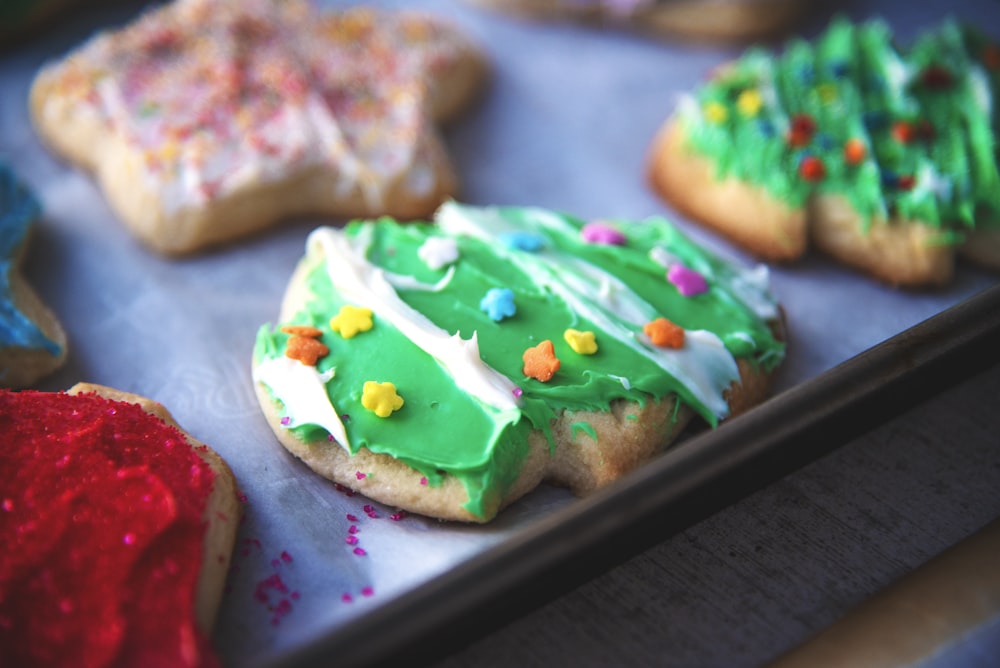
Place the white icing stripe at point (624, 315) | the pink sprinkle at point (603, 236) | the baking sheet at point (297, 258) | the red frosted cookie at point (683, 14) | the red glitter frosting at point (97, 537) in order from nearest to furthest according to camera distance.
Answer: the red glitter frosting at point (97, 537), the baking sheet at point (297, 258), the white icing stripe at point (624, 315), the pink sprinkle at point (603, 236), the red frosted cookie at point (683, 14)

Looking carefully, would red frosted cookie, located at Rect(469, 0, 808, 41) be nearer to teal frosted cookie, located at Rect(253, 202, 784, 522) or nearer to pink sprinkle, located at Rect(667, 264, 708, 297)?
teal frosted cookie, located at Rect(253, 202, 784, 522)

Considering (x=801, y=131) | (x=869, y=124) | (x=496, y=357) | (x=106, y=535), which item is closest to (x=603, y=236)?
(x=496, y=357)

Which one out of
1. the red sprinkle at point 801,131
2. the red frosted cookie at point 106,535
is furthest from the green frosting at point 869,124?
the red frosted cookie at point 106,535

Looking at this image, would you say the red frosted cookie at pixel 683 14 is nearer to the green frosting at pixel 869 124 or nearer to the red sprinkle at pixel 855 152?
the green frosting at pixel 869 124

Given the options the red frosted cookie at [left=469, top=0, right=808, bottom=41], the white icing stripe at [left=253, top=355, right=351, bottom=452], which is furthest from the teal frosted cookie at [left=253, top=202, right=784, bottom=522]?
the red frosted cookie at [left=469, top=0, right=808, bottom=41]

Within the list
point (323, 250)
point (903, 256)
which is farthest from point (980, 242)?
point (323, 250)

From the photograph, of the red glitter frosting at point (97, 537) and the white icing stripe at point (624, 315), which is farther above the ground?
the white icing stripe at point (624, 315)

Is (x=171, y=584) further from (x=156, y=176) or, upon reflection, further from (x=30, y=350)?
(x=156, y=176)
